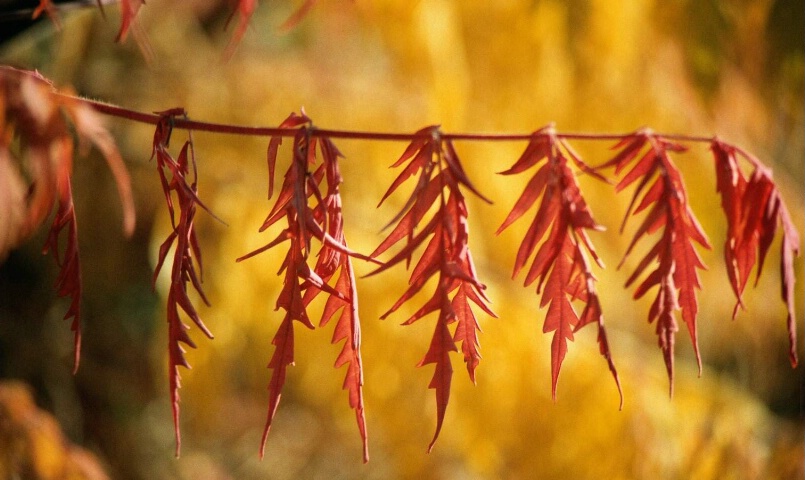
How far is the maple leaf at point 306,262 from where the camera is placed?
0.47 metres

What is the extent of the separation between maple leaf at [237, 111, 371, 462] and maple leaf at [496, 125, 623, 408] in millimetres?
111

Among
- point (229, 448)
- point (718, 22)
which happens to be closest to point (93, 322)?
point (229, 448)

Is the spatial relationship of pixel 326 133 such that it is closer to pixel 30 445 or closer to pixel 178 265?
pixel 178 265

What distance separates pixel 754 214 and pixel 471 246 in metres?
1.06

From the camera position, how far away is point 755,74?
1.64 metres

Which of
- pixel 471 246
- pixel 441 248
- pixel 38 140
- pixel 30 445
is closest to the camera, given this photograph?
pixel 38 140

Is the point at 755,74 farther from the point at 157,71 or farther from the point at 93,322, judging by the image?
the point at 93,322

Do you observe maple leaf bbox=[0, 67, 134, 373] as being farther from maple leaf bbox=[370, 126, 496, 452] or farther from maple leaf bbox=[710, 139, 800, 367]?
maple leaf bbox=[710, 139, 800, 367]

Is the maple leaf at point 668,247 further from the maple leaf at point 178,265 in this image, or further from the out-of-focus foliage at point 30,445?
the out-of-focus foliage at point 30,445

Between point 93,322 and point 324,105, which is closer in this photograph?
point 324,105

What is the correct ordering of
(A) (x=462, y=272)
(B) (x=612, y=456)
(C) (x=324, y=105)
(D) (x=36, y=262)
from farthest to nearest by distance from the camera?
(D) (x=36, y=262) → (C) (x=324, y=105) → (B) (x=612, y=456) → (A) (x=462, y=272)

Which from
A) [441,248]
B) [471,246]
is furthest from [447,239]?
[471,246]

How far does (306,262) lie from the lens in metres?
0.48

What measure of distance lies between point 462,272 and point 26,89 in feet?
0.82
